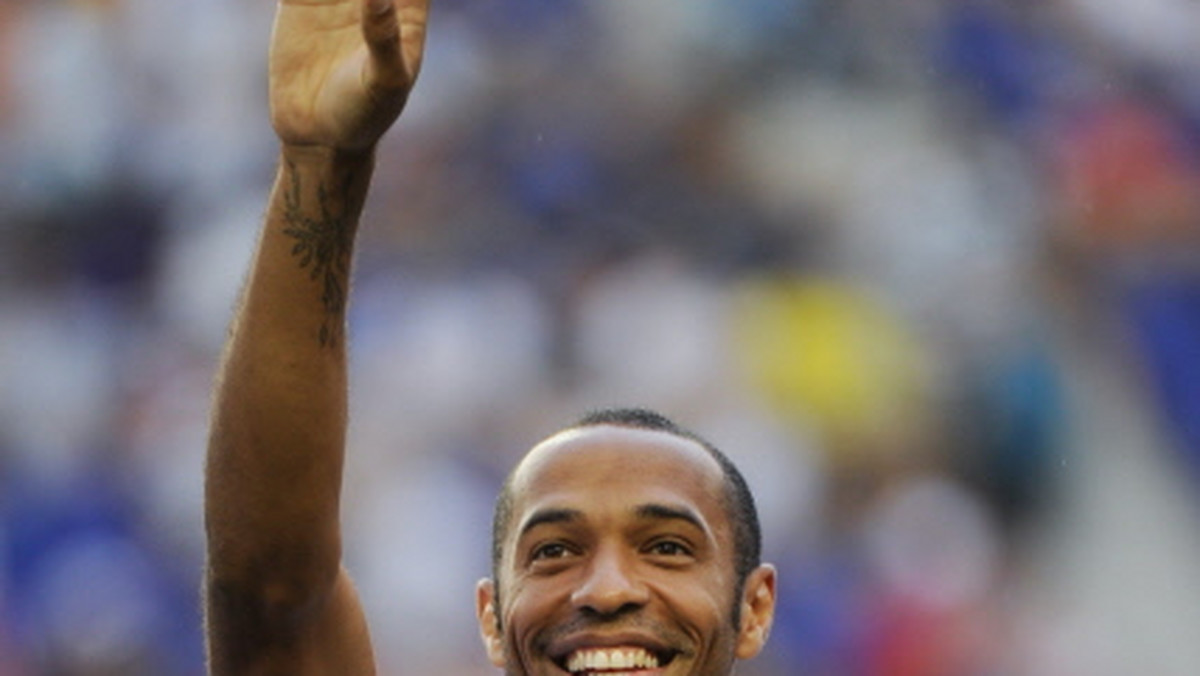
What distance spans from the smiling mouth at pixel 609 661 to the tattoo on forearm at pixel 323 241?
0.60m

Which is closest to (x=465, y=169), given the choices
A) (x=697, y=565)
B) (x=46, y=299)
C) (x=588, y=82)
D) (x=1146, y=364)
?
(x=588, y=82)

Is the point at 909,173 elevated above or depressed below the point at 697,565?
above

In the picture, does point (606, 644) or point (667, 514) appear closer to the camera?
point (606, 644)

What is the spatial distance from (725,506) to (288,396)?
2.68 ft

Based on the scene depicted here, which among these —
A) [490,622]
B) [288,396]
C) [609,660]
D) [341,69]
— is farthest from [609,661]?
[341,69]

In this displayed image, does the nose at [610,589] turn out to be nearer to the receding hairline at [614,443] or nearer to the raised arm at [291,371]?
the receding hairline at [614,443]

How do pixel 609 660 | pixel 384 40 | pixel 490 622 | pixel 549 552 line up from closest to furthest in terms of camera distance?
pixel 384 40
pixel 609 660
pixel 549 552
pixel 490 622

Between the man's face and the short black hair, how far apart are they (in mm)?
20

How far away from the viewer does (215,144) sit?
8922 mm

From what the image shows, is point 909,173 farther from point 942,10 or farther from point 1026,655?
point 1026,655

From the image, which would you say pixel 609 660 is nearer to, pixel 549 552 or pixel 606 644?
pixel 606 644

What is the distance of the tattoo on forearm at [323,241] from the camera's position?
3551mm

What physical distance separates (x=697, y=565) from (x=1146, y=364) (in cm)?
501

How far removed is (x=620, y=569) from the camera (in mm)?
3770
